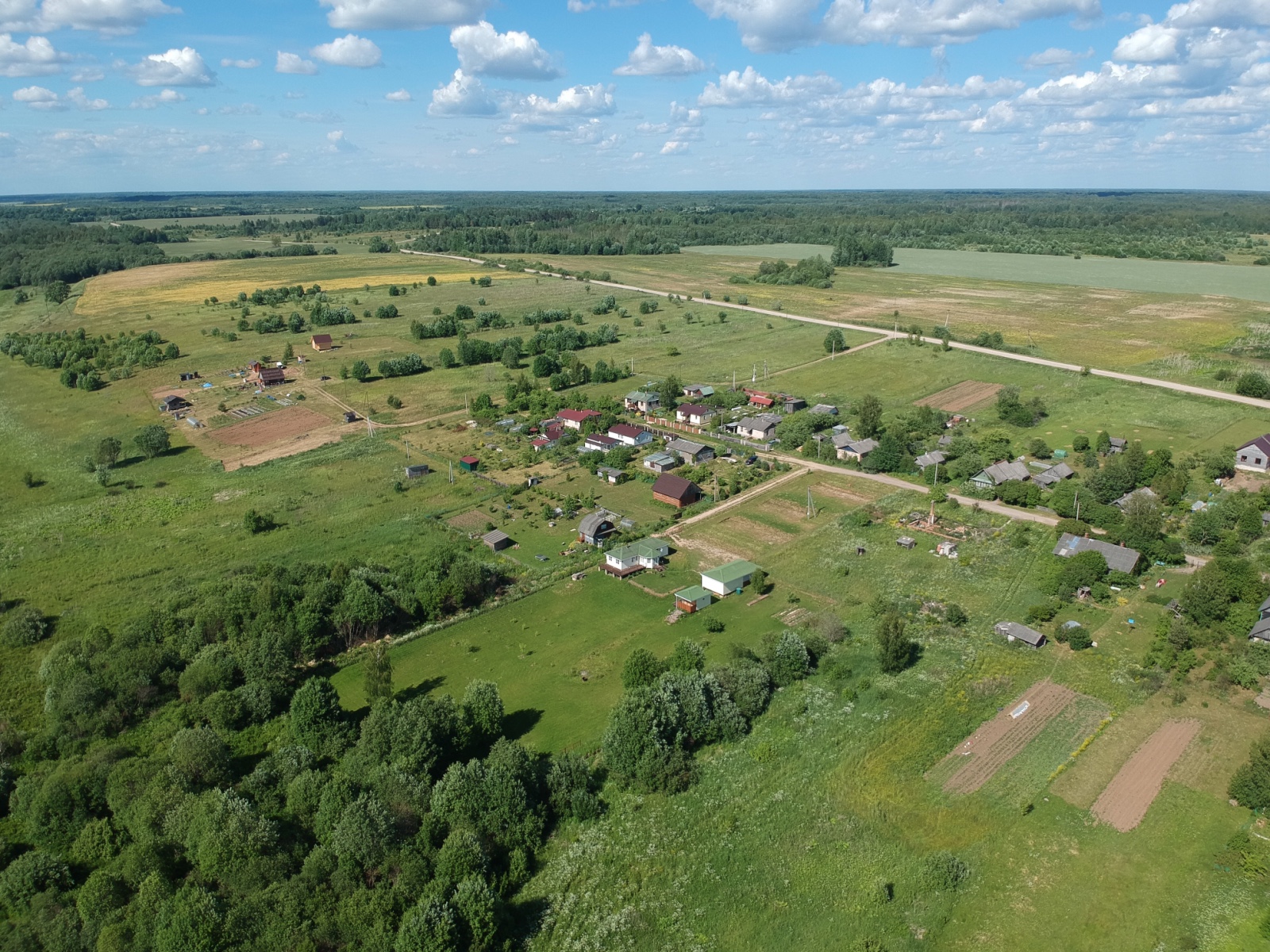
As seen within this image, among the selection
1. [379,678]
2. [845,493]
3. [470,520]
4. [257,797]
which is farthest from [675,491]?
[257,797]

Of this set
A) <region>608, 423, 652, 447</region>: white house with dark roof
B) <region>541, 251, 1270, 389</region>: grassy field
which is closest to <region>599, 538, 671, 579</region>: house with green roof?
<region>608, 423, 652, 447</region>: white house with dark roof

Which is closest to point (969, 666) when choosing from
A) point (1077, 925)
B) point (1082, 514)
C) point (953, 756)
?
point (953, 756)

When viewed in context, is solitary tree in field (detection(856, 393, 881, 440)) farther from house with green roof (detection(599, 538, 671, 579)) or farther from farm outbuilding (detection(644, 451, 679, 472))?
house with green roof (detection(599, 538, 671, 579))

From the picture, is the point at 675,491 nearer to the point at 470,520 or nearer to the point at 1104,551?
the point at 470,520

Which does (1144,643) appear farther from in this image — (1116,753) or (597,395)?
(597,395)

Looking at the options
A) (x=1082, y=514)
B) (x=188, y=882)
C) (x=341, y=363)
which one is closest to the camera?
(x=188, y=882)

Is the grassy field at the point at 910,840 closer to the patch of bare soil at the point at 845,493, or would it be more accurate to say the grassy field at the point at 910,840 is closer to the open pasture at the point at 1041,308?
the patch of bare soil at the point at 845,493
